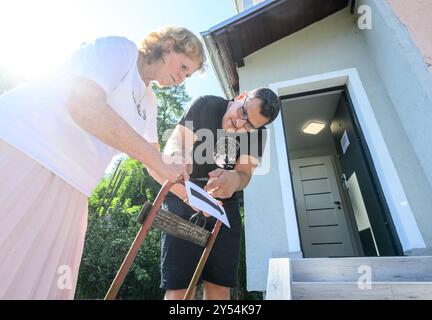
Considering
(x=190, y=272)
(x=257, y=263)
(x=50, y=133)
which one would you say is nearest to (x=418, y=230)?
(x=257, y=263)

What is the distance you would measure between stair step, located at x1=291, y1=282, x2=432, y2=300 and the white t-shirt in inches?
51.5

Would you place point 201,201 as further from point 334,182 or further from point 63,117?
point 334,182

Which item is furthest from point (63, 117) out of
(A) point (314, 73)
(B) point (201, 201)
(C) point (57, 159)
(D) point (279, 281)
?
(A) point (314, 73)

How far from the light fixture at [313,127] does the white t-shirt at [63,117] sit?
16.0 feet

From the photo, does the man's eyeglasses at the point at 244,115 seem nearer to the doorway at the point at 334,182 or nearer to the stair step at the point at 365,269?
the stair step at the point at 365,269

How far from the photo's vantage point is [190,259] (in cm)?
151

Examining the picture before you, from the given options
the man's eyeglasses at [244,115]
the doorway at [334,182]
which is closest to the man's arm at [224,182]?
the man's eyeglasses at [244,115]

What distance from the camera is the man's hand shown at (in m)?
1.49

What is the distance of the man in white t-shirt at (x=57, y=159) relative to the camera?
84 centimetres

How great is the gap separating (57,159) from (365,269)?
Result: 6.67ft

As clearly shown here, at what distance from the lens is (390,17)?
282 centimetres

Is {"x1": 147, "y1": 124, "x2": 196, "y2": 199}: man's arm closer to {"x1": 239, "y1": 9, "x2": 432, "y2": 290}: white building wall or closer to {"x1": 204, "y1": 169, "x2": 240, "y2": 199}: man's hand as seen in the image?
{"x1": 204, "y1": 169, "x2": 240, "y2": 199}: man's hand

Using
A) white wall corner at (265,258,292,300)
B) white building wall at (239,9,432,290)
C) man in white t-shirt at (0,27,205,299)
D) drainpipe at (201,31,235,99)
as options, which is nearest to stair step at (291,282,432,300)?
white wall corner at (265,258,292,300)
